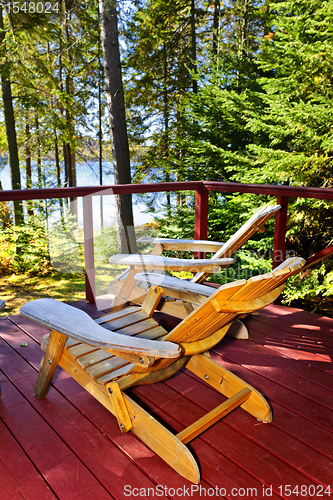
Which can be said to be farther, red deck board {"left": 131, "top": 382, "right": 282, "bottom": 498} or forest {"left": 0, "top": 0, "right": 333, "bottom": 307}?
forest {"left": 0, "top": 0, "right": 333, "bottom": 307}

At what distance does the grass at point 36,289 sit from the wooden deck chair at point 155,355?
4599 mm

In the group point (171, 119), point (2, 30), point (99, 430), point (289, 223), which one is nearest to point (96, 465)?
point (99, 430)

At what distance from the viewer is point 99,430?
1624 millimetres

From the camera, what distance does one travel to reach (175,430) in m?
1.62

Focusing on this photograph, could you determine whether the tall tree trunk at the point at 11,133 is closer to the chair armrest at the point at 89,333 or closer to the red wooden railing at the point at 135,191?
the red wooden railing at the point at 135,191

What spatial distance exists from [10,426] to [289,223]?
5508 mm

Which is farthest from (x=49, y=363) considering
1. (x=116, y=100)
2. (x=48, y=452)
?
(x=116, y=100)

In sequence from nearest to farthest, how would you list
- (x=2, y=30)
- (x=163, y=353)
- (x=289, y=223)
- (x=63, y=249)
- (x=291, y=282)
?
1. (x=163, y=353)
2. (x=63, y=249)
3. (x=291, y=282)
4. (x=289, y=223)
5. (x=2, y=30)

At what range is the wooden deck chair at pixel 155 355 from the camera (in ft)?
4.32

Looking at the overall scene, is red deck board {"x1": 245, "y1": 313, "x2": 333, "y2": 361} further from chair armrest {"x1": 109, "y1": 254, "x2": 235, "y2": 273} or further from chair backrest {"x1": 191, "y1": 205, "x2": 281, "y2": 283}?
chair armrest {"x1": 109, "y1": 254, "x2": 235, "y2": 273}

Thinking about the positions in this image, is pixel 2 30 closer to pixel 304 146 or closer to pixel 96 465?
pixel 304 146

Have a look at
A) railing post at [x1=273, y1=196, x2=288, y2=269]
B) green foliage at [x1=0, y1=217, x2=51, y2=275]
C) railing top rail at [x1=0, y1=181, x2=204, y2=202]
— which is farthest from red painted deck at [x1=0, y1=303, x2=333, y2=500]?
green foliage at [x1=0, y1=217, x2=51, y2=275]

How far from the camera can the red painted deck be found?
1.34 metres

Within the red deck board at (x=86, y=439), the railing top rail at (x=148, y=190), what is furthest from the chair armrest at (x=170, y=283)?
the railing top rail at (x=148, y=190)
